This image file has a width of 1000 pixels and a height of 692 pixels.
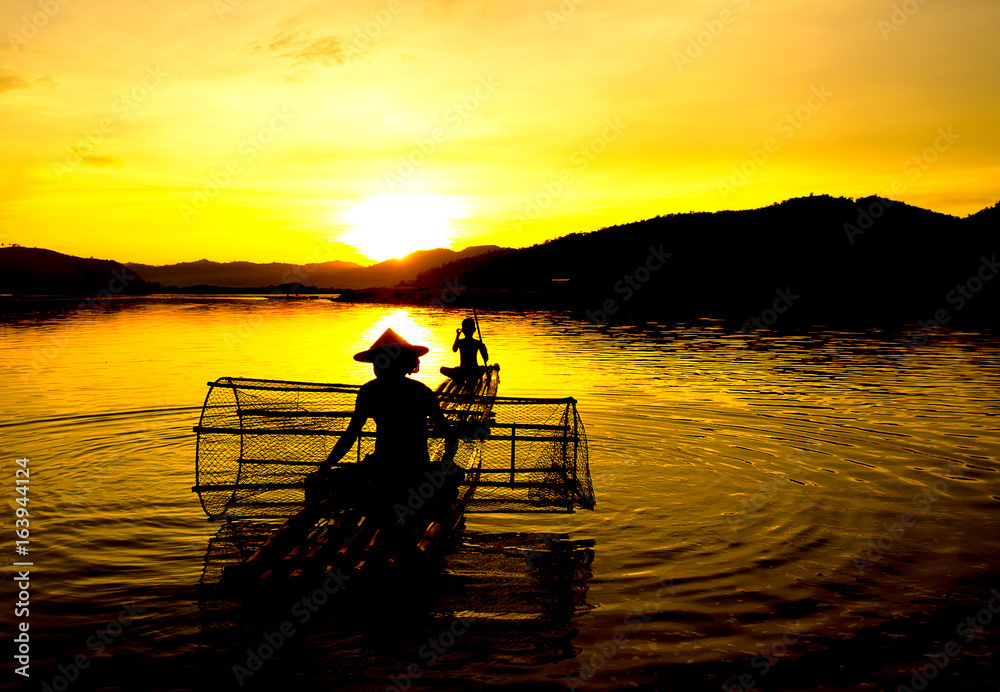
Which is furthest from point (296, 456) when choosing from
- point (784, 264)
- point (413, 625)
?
point (784, 264)

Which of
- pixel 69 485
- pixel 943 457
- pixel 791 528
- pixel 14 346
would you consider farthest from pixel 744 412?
pixel 14 346

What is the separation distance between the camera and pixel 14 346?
3384 cm

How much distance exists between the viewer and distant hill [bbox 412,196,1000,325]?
269ft

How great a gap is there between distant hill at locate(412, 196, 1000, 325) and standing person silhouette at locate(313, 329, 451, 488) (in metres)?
52.9

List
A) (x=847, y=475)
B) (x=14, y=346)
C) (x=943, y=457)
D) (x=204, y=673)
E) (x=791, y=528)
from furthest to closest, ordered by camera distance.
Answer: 1. (x=14, y=346)
2. (x=943, y=457)
3. (x=847, y=475)
4. (x=791, y=528)
5. (x=204, y=673)

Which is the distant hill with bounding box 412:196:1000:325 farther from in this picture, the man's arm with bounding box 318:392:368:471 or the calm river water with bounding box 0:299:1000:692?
the man's arm with bounding box 318:392:368:471

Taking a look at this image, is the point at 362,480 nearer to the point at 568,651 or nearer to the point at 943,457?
the point at 568,651

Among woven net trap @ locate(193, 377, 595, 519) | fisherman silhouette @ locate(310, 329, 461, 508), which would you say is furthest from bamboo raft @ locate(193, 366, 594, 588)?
fisherman silhouette @ locate(310, 329, 461, 508)

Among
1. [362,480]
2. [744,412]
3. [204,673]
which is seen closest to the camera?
[204,673]

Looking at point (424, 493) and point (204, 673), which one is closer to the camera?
point (204, 673)

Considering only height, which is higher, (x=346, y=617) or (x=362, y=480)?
(x=362, y=480)

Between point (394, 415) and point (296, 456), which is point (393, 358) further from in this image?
point (296, 456)

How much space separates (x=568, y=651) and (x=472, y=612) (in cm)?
111

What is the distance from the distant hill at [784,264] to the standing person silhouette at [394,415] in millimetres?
52896
